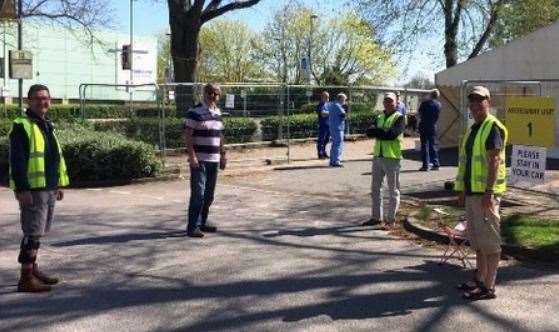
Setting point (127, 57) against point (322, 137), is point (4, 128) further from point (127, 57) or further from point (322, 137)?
point (127, 57)

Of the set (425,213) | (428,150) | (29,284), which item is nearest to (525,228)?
(425,213)

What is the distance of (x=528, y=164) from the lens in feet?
35.3

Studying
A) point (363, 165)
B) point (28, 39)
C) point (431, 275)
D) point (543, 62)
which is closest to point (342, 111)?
point (363, 165)

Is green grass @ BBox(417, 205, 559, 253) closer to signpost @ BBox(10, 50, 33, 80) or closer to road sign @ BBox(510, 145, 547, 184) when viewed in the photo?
road sign @ BBox(510, 145, 547, 184)

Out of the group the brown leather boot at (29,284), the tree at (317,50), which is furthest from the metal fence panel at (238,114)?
the tree at (317,50)

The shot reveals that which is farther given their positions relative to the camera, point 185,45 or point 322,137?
point 185,45

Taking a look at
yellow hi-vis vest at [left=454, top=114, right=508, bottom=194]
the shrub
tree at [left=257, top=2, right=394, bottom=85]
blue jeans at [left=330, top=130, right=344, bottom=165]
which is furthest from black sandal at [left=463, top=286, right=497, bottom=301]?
tree at [left=257, top=2, right=394, bottom=85]

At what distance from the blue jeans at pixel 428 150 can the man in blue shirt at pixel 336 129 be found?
1.94 metres

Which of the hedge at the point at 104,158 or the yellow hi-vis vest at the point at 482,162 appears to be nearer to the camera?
the yellow hi-vis vest at the point at 482,162

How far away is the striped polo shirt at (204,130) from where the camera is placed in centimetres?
916

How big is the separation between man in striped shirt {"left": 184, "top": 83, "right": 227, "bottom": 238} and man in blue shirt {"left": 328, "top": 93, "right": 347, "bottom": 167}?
856cm

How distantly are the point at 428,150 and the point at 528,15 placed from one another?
714 inches

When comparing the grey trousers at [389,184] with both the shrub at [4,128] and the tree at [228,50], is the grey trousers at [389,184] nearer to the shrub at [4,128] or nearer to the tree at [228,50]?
the shrub at [4,128]

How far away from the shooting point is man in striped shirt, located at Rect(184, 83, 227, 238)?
9156 mm
